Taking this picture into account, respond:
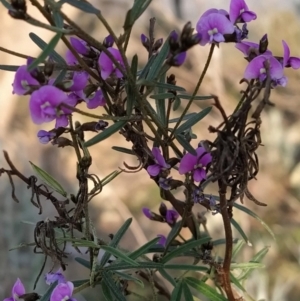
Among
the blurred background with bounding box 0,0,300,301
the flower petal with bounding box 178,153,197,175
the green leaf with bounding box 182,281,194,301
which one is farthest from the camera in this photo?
the blurred background with bounding box 0,0,300,301

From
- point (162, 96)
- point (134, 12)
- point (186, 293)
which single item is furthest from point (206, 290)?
point (134, 12)

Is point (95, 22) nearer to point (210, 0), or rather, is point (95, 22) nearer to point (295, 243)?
point (210, 0)

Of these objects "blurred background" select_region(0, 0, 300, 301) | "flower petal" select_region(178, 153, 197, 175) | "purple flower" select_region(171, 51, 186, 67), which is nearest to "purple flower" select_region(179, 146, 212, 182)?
"flower petal" select_region(178, 153, 197, 175)

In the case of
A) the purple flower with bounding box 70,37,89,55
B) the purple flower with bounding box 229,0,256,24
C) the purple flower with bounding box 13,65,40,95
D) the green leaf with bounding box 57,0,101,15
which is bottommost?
the purple flower with bounding box 13,65,40,95

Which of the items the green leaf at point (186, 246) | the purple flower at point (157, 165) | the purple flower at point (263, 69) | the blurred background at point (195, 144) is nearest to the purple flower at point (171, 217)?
the green leaf at point (186, 246)

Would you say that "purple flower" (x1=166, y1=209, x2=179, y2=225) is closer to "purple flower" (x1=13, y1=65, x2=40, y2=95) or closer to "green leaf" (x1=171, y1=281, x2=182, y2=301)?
"green leaf" (x1=171, y1=281, x2=182, y2=301)

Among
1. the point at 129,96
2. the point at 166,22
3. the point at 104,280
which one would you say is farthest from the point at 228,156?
the point at 166,22

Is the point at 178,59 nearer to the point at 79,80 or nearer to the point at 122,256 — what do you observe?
the point at 79,80
